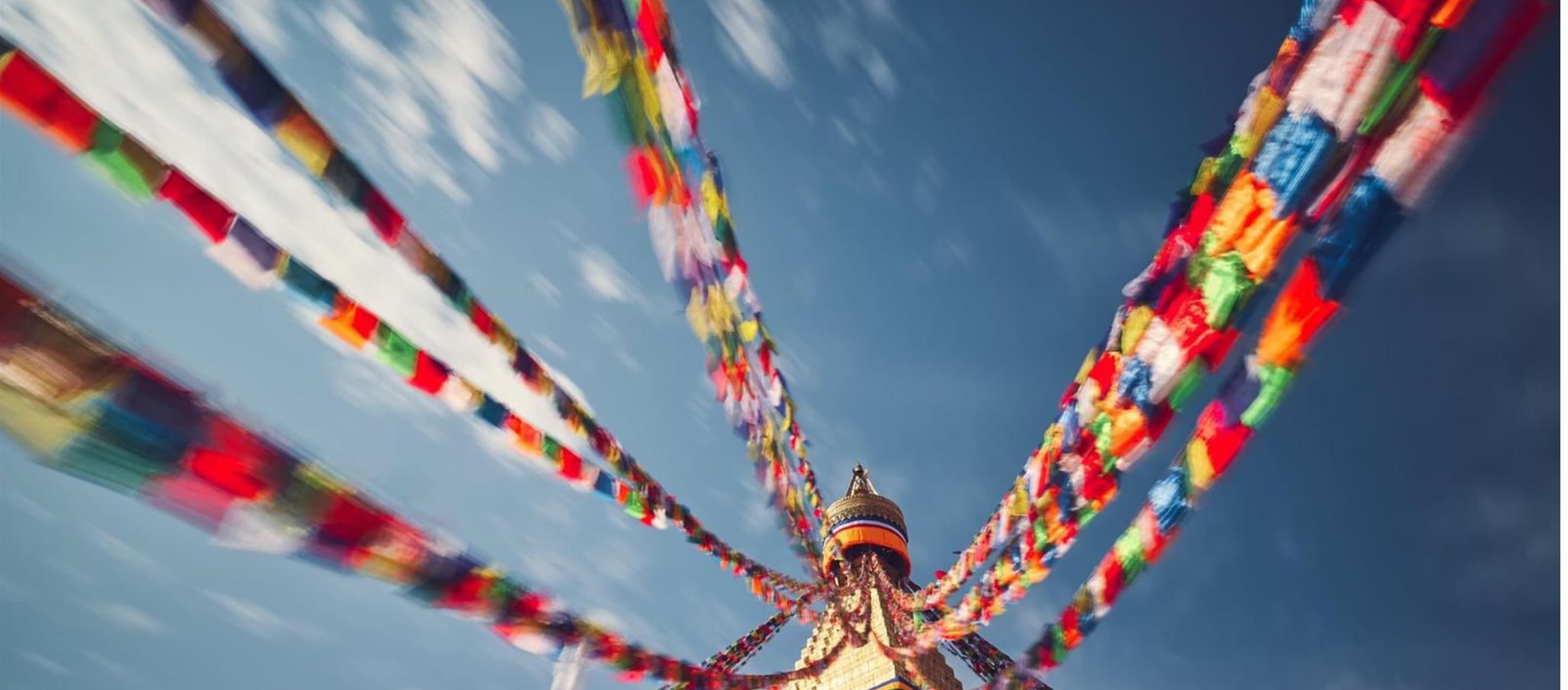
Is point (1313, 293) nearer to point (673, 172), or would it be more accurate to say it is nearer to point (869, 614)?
point (673, 172)

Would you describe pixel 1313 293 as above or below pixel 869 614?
below

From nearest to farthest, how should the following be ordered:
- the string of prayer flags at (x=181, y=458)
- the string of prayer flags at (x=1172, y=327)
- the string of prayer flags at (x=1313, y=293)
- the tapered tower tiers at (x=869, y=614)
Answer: the string of prayer flags at (x=181, y=458) < the string of prayer flags at (x=1313, y=293) < the string of prayer flags at (x=1172, y=327) < the tapered tower tiers at (x=869, y=614)

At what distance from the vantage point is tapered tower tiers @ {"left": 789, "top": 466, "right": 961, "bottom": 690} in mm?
13125

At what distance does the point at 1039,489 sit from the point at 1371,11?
4.01 metres

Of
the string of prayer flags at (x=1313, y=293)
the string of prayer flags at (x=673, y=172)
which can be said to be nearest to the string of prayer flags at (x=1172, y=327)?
the string of prayer flags at (x=1313, y=293)

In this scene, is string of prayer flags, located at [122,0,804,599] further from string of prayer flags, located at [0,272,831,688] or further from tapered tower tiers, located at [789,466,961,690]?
tapered tower tiers, located at [789,466,961,690]

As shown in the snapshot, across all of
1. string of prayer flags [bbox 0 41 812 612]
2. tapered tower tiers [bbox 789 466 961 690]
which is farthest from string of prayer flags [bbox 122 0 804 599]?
tapered tower tiers [bbox 789 466 961 690]

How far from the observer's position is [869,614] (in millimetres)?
16516

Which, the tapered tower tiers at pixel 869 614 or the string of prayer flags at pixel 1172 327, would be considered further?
the tapered tower tiers at pixel 869 614

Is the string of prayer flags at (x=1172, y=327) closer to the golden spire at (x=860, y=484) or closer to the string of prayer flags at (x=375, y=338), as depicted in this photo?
the string of prayer flags at (x=375, y=338)

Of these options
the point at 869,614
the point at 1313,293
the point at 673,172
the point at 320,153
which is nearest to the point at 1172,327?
the point at 1313,293

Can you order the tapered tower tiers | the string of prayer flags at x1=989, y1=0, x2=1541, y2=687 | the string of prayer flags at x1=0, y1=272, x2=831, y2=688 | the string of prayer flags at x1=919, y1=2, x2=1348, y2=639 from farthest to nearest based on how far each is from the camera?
the tapered tower tiers
the string of prayer flags at x1=919, y1=2, x2=1348, y2=639
the string of prayer flags at x1=989, y1=0, x2=1541, y2=687
the string of prayer flags at x1=0, y1=272, x2=831, y2=688

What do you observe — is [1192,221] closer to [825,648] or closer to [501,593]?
[501,593]

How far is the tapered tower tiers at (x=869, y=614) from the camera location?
13.1 metres
